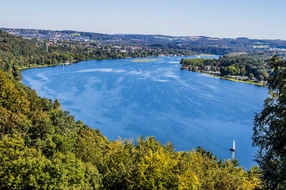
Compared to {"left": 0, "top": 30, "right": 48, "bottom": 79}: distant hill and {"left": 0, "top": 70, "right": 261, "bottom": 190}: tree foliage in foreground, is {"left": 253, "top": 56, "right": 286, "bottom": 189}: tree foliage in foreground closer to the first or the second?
{"left": 0, "top": 70, "right": 261, "bottom": 190}: tree foliage in foreground

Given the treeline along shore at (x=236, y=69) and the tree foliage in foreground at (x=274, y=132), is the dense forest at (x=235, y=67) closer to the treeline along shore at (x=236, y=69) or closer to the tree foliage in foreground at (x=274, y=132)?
the treeline along shore at (x=236, y=69)

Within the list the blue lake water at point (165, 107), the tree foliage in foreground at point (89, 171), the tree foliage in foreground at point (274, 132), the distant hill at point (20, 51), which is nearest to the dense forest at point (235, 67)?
the blue lake water at point (165, 107)

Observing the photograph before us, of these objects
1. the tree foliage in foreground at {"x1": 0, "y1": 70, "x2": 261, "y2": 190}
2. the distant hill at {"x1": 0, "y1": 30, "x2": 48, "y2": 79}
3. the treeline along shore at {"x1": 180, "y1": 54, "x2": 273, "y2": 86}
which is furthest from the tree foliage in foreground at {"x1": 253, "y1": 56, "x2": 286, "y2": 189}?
the distant hill at {"x1": 0, "y1": 30, "x2": 48, "y2": 79}

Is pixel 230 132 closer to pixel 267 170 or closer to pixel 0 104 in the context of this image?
pixel 0 104

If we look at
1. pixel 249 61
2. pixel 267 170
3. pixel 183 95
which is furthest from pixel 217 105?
pixel 249 61

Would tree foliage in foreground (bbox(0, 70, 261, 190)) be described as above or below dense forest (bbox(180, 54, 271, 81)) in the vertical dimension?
above
